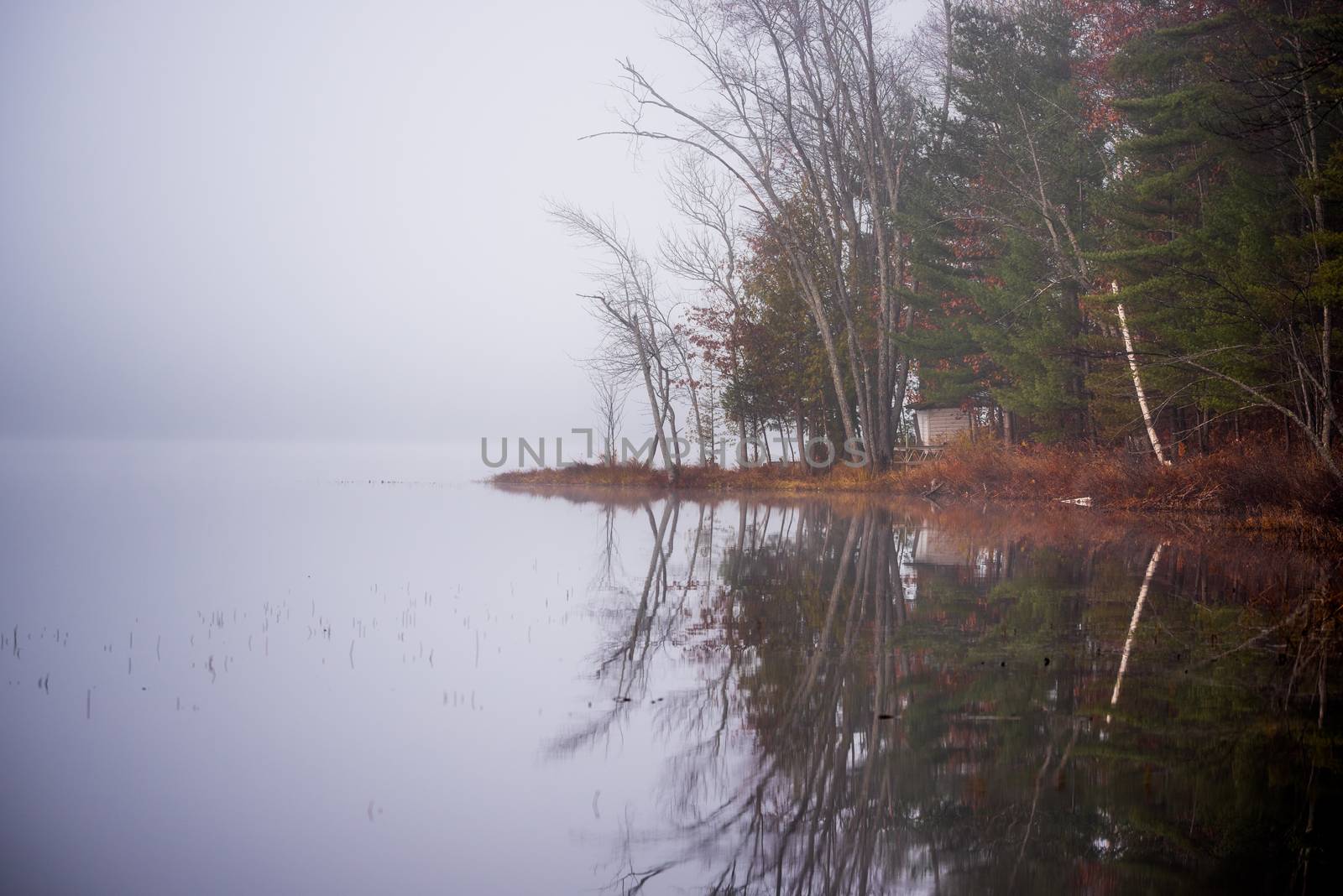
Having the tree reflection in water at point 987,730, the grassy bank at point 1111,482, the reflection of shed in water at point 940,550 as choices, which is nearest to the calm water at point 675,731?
the tree reflection in water at point 987,730

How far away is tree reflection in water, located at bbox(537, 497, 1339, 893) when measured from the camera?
3.35 m

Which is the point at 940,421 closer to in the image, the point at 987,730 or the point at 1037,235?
the point at 1037,235

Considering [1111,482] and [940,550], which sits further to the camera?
[1111,482]

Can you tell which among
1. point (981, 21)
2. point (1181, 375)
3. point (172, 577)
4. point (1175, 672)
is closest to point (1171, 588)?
point (1175, 672)

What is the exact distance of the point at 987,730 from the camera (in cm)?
474

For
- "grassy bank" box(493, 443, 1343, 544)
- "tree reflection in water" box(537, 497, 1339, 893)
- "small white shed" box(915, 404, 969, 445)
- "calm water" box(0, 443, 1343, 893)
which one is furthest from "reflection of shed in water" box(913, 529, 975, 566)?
"small white shed" box(915, 404, 969, 445)

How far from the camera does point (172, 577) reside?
10625mm

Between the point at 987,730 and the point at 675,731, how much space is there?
1527 mm

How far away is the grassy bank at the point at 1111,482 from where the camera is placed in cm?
1473

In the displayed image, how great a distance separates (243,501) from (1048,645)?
21.8 m

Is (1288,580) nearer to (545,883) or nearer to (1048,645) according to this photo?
(1048,645)

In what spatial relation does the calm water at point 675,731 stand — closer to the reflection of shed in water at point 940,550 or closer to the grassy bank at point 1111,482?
the reflection of shed in water at point 940,550

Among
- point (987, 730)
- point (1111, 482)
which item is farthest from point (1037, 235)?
point (987, 730)

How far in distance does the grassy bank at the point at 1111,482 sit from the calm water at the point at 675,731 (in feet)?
15.2
